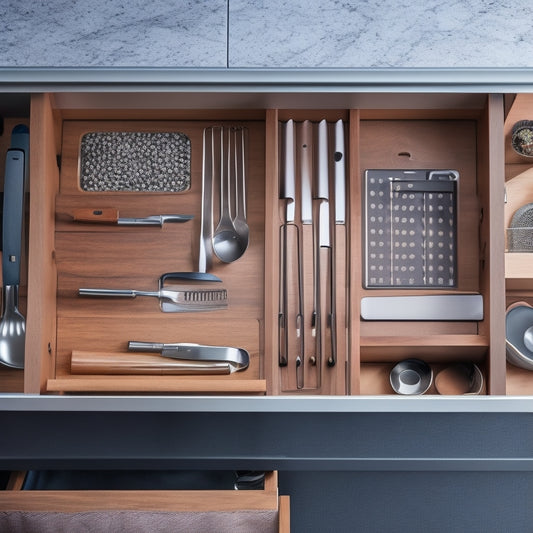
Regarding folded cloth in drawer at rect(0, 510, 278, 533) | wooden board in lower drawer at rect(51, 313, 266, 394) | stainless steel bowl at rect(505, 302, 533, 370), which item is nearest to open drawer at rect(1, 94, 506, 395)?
wooden board in lower drawer at rect(51, 313, 266, 394)

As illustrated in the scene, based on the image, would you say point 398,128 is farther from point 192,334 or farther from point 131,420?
point 131,420

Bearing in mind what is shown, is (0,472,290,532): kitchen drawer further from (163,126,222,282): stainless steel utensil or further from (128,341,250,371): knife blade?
(163,126,222,282): stainless steel utensil

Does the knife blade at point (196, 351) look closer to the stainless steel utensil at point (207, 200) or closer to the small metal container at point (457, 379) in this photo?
the stainless steel utensil at point (207, 200)

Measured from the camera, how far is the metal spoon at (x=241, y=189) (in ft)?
4.59

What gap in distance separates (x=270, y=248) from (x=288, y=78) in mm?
330

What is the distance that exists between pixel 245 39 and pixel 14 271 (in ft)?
2.11

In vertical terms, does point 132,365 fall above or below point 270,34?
below

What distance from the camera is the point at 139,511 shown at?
4.19ft

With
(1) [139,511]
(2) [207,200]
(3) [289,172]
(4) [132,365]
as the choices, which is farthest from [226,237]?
(1) [139,511]

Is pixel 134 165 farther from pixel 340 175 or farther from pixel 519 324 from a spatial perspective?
pixel 519 324

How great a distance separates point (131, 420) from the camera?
4.90 ft

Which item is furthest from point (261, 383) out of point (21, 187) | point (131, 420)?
point (21, 187)

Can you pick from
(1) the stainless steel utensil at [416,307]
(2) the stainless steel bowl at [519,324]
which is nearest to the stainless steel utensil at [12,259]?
(1) the stainless steel utensil at [416,307]

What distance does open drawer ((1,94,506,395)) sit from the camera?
1305mm
